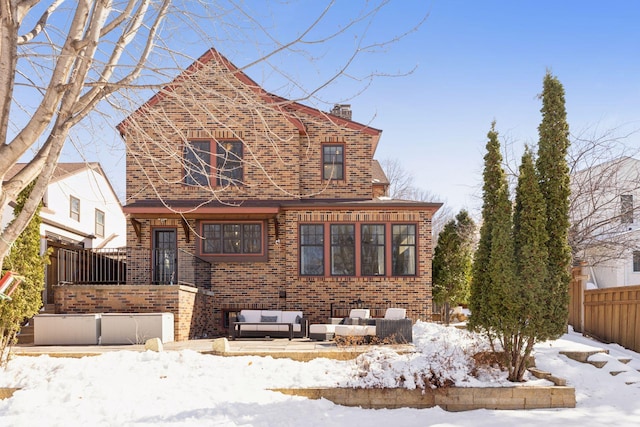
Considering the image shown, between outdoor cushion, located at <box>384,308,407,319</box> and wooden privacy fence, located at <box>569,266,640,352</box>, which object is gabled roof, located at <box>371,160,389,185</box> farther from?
wooden privacy fence, located at <box>569,266,640,352</box>

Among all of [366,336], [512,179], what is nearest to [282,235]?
[366,336]

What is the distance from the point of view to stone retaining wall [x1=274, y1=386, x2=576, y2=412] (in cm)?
859

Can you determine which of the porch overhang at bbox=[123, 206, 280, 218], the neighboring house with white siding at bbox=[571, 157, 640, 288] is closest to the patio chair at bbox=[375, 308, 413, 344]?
the porch overhang at bbox=[123, 206, 280, 218]

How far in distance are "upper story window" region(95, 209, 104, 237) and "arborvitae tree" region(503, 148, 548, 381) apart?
20.4 m

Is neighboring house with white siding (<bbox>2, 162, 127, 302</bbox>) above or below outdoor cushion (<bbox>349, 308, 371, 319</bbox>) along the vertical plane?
above

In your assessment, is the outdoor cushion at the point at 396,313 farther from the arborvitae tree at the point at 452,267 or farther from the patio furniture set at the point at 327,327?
the arborvitae tree at the point at 452,267

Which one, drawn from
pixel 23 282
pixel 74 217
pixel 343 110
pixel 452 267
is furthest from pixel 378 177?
pixel 23 282

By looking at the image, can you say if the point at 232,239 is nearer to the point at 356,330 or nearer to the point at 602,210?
the point at 356,330

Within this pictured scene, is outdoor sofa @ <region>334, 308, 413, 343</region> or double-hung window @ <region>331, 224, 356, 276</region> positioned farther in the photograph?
double-hung window @ <region>331, 224, 356, 276</region>

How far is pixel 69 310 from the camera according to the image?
13164 millimetres

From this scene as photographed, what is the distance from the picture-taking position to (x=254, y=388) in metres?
8.65

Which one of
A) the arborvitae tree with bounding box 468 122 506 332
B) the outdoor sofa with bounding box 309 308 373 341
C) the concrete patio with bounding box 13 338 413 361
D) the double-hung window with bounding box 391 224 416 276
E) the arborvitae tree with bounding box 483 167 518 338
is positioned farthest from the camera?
the double-hung window with bounding box 391 224 416 276

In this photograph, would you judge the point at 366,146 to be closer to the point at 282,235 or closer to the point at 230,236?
the point at 282,235

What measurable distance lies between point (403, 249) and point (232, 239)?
201 inches
